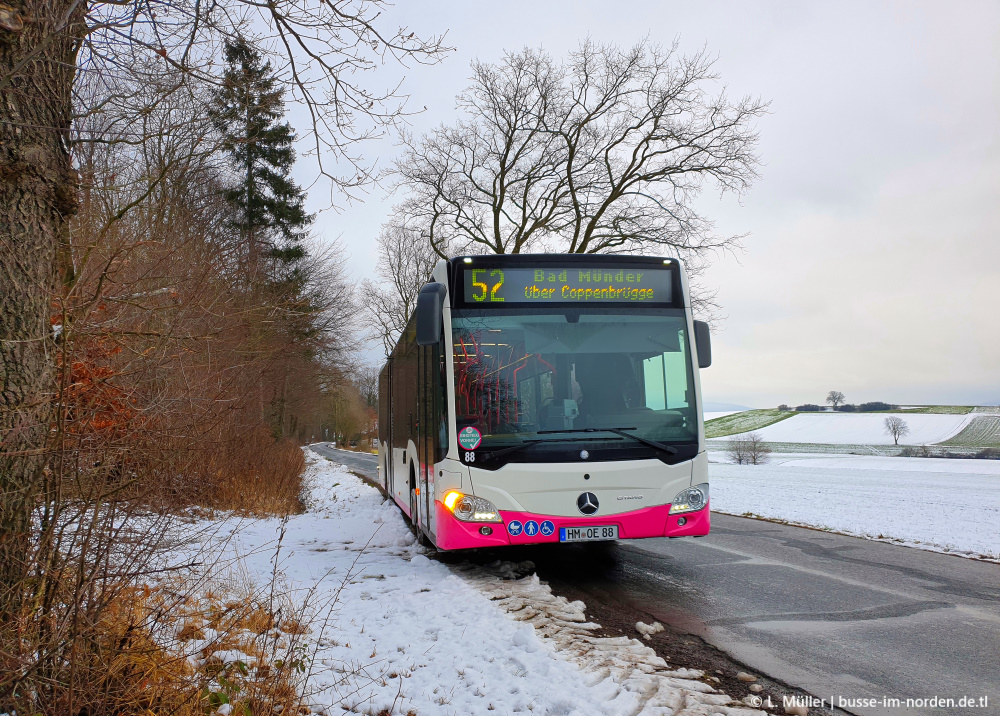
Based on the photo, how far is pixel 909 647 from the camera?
469 cm

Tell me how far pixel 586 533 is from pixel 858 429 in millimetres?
66571

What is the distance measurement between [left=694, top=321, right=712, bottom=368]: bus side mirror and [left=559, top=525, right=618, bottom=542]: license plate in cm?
206

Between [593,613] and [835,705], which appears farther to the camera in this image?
[593,613]

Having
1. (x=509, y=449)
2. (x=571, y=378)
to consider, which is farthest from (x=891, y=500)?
(x=509, y=449)

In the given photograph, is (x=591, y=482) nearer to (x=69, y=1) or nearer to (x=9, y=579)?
(x=9, y=579)

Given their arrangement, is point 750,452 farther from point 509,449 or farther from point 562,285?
point 509,449

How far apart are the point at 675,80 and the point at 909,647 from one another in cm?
2153

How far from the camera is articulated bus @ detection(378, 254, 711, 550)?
21.0 ft

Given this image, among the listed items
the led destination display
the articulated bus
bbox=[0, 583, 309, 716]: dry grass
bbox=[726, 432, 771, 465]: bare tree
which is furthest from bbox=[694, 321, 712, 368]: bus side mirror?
bbox=[726, 432, 771, 465]: bare tree

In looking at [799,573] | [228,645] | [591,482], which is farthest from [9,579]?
[799,573]

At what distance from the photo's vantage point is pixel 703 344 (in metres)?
7.22

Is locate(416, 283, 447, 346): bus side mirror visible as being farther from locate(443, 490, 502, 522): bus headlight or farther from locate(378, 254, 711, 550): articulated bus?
locate(443, 490, 502, 522): bus headlight

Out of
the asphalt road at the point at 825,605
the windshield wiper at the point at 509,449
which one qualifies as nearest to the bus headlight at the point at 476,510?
the windshield wiper at the point at 509,449

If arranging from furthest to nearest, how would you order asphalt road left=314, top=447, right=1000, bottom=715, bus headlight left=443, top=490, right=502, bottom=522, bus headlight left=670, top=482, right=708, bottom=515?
bus headlight left=670, top=482, right=708, bottom=515, bus headlight left=443, top=490, right=502, bottom=522, asphalt road left=314, top=447, right=1000, bottom=715
